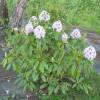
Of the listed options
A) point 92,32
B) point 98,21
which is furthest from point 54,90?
point 98,21

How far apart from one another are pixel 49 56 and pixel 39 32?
0.39 metres

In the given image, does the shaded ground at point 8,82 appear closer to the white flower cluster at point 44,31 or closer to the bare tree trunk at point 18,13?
the bare tree trunk at point 18,13

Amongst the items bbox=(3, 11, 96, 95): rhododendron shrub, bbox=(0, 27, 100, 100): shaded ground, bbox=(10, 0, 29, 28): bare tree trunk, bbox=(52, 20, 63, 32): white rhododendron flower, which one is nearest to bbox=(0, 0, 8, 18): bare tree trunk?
bbox=(10, 0, 29, 28): bare tree trunk

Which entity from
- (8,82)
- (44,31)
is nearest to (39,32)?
(44,31)

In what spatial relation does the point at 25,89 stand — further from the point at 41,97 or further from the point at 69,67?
the point at 69,67

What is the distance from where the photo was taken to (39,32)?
5188 mm

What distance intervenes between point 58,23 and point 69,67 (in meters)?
0.59

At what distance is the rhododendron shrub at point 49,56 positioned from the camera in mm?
5258

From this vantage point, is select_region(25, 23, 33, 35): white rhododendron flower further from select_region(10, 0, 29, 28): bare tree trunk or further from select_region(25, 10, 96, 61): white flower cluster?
select_region(10, 0, 29, 28): bare tree trunk

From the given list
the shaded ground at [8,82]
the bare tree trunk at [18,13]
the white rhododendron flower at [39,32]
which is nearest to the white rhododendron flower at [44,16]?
the white rhododendron flower at [39,32]

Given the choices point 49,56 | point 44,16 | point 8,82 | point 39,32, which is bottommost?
point 8,82

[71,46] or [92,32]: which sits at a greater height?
[71,46]

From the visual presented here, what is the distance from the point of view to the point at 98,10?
35.8 ft

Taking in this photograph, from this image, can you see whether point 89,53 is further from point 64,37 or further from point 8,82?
point 8,82
